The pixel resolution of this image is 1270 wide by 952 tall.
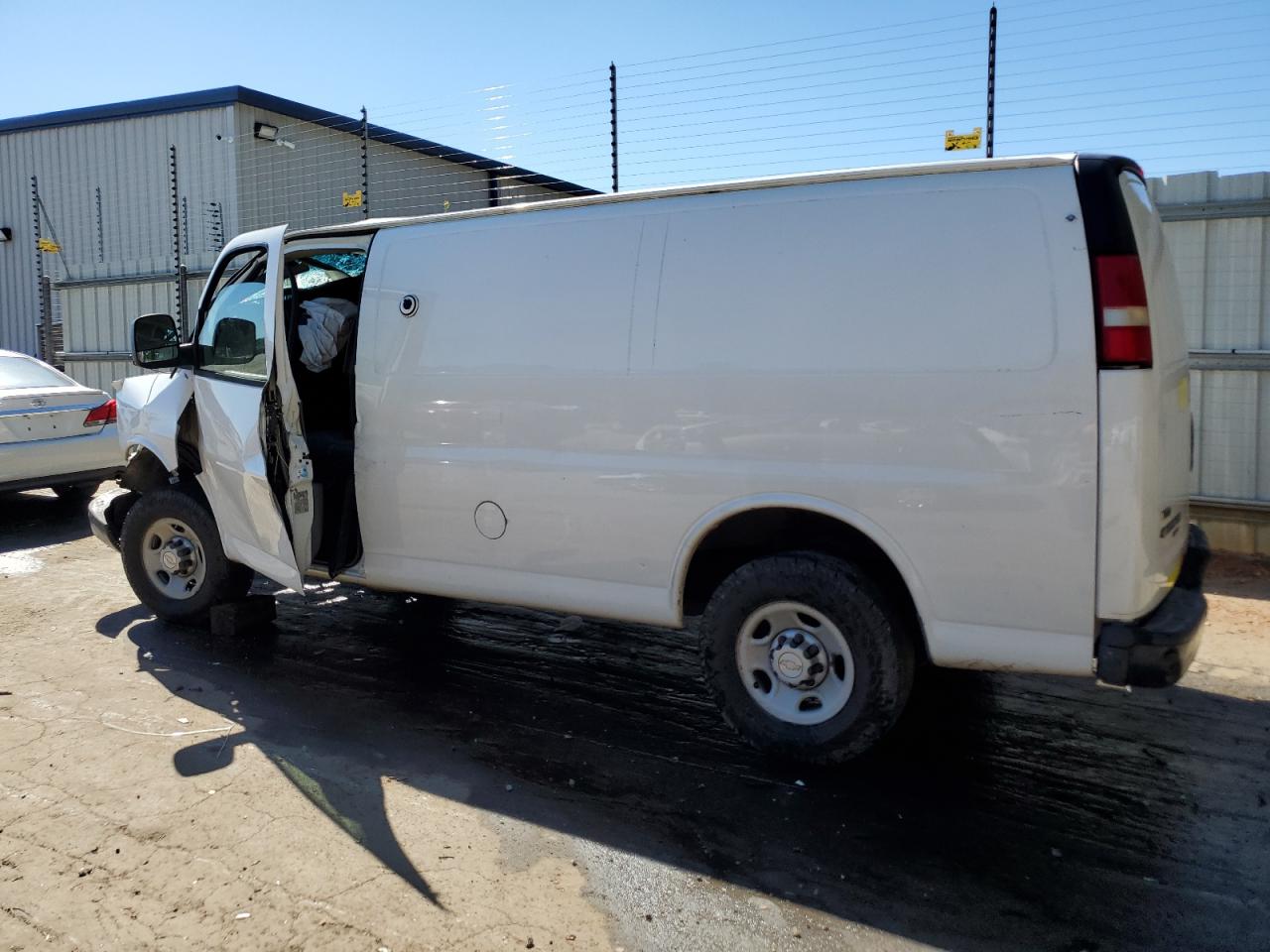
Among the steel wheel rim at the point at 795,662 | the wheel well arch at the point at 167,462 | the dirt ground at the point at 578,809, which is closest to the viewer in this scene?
the dirt ground at the point at 578,809

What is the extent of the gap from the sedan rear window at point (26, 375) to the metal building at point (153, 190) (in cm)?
382

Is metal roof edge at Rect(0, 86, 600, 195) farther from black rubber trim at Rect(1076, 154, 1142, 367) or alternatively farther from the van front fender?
black rubber trim at Rect(1076, 154, 1142, 367)

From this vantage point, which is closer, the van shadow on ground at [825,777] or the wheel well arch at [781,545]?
the van shadow on ground at [825,777]

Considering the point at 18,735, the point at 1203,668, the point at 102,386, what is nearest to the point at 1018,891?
the point at 1203,668

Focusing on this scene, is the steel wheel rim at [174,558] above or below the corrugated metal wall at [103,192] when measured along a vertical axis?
below

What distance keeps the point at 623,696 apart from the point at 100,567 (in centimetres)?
499

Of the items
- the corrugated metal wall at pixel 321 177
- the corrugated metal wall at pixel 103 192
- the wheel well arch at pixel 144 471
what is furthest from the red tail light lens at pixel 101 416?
the corrugated metal wall at pixel 103 192

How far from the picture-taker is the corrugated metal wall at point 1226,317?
718 centimetres

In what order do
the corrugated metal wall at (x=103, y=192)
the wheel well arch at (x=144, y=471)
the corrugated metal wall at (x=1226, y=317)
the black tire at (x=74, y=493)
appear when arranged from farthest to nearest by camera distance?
the corrugated metal wall at (x=103, y=192) < the black tire at (x=74, y=493) < the corrugated metal wall at (x=1226, y=317) < the wheel well arch at (x=144, y=471)

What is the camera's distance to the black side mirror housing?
5.43m

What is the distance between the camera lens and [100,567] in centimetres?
782

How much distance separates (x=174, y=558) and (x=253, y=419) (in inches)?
56.7

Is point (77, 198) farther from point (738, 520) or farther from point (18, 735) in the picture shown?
point (738, 520)

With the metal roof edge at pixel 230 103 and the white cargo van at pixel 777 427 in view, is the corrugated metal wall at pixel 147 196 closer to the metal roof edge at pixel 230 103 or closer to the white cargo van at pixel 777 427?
the metal roof edge at pixel 230 103
